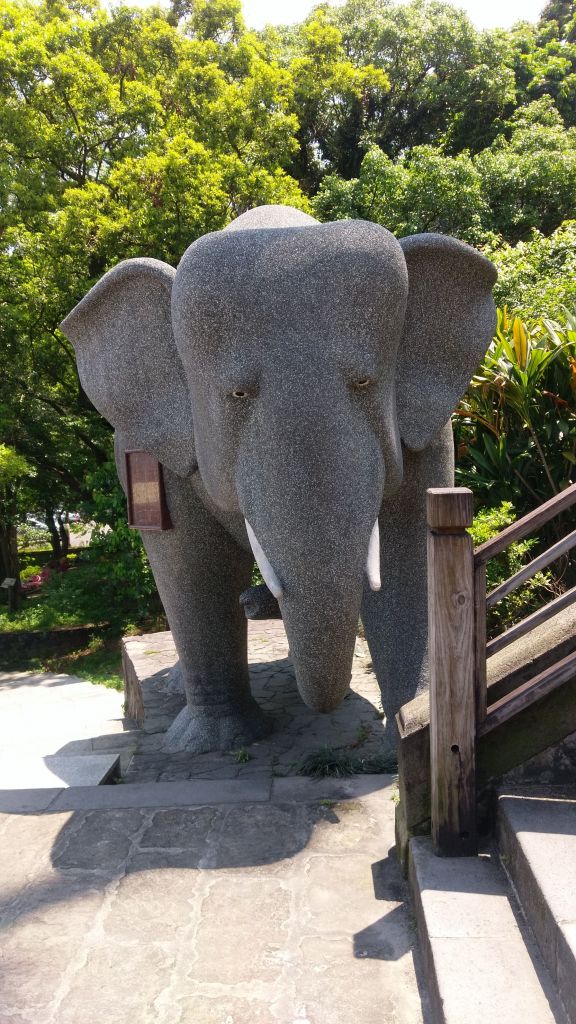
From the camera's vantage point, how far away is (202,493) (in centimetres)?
371

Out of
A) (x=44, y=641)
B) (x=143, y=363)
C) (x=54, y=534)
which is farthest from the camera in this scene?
(x=54, y=534)

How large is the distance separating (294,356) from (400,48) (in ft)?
63.0

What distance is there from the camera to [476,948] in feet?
6.79

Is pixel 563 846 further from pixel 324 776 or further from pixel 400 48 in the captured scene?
pixel 400 48

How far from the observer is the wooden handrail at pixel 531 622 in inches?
101

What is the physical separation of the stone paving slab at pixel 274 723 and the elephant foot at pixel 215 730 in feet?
0.17

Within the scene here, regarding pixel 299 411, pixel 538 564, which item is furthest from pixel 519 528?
pixel 299 411

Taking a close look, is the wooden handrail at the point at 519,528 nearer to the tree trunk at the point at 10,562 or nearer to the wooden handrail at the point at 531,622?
the wooden handrail at the point at 531,622

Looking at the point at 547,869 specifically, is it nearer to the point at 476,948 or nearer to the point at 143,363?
the point at 476,948

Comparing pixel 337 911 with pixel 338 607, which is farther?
pixel 338 607

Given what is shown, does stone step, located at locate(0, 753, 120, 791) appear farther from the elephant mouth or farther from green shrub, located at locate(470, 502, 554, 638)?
green shrub, located at locate(470, 502, 554, 638)

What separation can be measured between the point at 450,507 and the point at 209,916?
1.49 metres

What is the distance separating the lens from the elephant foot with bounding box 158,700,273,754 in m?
4.18

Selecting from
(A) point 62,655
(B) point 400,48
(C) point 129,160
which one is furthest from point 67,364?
(B) point 400,48
